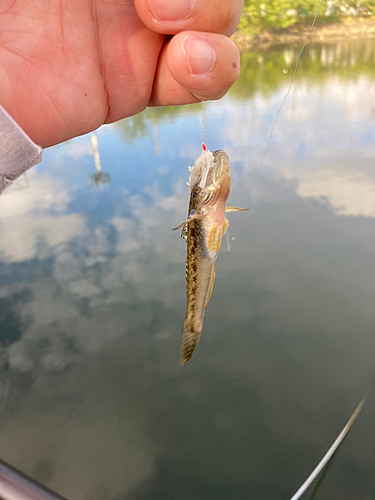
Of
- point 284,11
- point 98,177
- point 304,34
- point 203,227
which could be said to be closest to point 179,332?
point 203,227

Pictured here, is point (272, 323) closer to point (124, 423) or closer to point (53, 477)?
point (124, 423)

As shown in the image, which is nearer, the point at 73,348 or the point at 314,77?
the point at 73,348

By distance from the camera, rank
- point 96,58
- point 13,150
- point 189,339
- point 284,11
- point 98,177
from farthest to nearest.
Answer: point 284,11
point 98,177
point 189,339
point 96,58
point 13,150

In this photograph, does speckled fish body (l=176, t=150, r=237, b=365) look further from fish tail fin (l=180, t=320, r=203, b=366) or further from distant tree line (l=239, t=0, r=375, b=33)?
distant tree line (l=239, t=0, r=375, b=33)

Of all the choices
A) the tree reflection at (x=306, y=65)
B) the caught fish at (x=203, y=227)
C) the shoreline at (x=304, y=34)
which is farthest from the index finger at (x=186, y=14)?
the shoreline at (x=304, y=34)

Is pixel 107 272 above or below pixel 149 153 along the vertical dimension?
below

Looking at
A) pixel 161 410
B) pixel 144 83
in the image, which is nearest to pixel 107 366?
pixel 161 410

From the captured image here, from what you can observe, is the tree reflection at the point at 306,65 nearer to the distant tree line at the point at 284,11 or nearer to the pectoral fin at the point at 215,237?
the distant tree line at the point at 284,11

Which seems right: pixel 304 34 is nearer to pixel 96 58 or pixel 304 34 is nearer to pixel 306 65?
pixel 306 65
